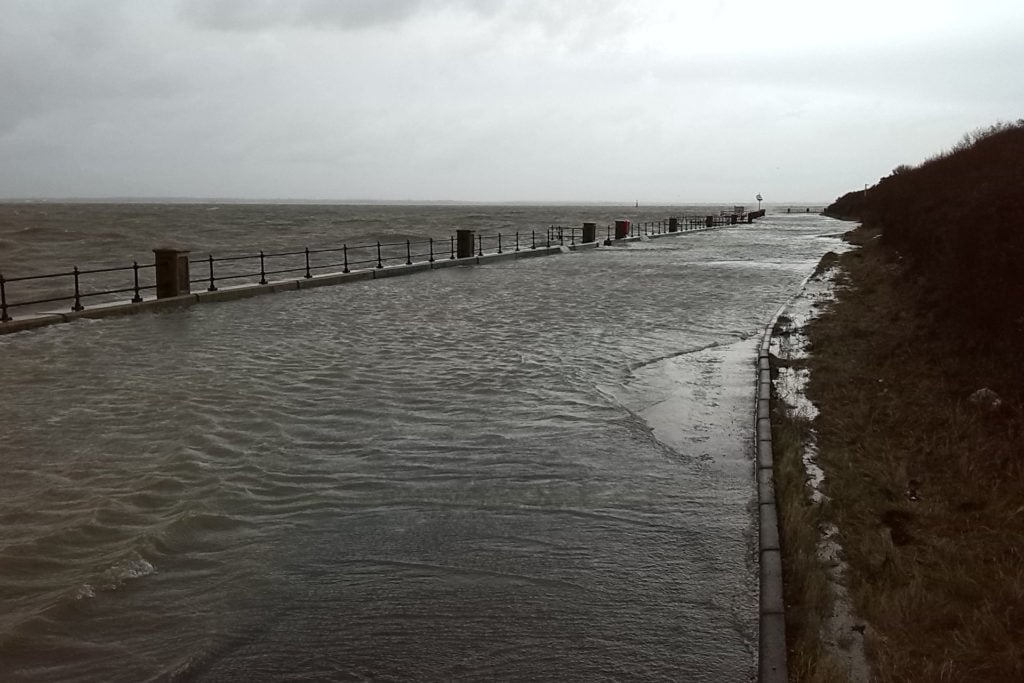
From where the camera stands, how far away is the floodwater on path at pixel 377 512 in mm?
4309

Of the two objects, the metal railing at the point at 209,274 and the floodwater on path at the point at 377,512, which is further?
the metal railing at the point at 209,274

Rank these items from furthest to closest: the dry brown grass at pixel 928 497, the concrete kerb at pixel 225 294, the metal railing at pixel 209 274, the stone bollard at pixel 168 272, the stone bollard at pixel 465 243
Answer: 1. the stone bollard at pixel 465 243
2. the metal railing at pixel 209 274
3. the stone bollard at pixel 168 272
4. the concrete kerb at pixel 225 294
5. the dry brown grass at pixel 928 497

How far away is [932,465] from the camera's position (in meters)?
6.89

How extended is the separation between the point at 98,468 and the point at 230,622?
312cm

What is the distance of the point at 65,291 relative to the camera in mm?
28062

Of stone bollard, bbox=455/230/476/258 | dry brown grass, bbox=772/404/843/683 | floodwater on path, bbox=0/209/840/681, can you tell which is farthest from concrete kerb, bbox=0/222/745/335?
dry brown grass, bbox=772/404/843/683

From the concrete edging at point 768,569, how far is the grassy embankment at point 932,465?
0.08m

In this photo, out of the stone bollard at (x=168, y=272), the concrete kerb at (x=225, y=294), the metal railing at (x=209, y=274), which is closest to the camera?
the concrete kerb at (x=225, y=294)

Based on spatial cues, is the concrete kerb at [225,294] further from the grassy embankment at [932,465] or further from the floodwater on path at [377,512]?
the grassy embankment at [932,465]

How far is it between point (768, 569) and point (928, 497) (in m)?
1.92

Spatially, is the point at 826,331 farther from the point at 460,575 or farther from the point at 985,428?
the point at 460,575

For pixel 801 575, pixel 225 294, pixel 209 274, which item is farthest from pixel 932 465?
pixel 209 274

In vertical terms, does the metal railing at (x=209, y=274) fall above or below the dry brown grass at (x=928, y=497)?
above

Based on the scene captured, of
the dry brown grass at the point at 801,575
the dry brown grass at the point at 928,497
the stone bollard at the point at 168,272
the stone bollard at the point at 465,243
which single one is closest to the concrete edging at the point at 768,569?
the dry brown grass at the point at 801,575
